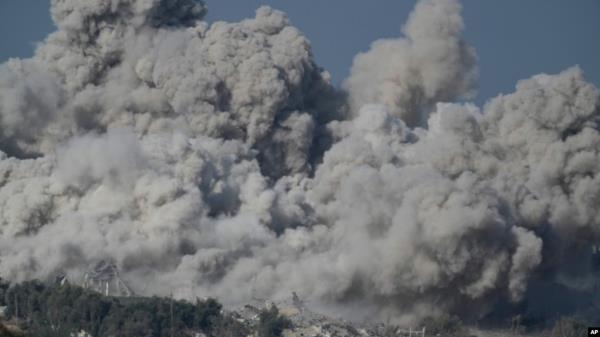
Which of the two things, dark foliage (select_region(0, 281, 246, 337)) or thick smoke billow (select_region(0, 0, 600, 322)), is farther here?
thick smoke billow (select_region(0, 0, 600, 322))

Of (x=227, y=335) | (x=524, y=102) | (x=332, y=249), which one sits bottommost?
(x=227, y=335)

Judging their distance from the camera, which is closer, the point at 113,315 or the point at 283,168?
the point at 113,315

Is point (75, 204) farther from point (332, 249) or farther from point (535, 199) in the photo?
point (535, 199)

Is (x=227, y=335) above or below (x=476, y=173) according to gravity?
below

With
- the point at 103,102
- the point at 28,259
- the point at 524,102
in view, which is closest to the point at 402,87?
the point at 524,102

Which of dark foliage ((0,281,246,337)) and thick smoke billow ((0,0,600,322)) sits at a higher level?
thick smoke billow ((0,0,600,322))

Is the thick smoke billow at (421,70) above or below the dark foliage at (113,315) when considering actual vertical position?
above

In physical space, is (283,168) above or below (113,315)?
above

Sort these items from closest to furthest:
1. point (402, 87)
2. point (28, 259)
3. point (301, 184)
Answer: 1. point (28, 259)
2. point (301, 184)
3. point (402, 87)
